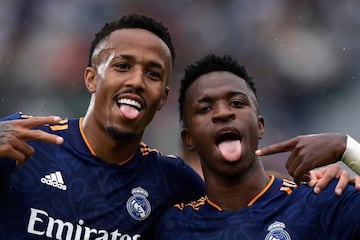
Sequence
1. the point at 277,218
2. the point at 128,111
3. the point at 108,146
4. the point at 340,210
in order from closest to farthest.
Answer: the point at 340,210, the point at 277,218, the point at 128,111, the point at 108,146

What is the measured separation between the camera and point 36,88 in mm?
7828

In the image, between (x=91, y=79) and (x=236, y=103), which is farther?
(x=91, y=79)

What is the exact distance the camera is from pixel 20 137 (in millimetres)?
2713

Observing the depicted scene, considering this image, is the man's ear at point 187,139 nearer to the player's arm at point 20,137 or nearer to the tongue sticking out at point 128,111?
the tongue sticking out at point 128,111

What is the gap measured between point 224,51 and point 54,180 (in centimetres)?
519

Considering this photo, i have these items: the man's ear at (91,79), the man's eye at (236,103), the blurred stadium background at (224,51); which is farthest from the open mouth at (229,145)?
the blurred stadium background at (224,51)

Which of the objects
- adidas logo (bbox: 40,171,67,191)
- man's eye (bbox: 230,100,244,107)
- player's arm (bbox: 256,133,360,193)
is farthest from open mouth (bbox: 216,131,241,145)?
adidas logo (bbox: 40,171,67,191)

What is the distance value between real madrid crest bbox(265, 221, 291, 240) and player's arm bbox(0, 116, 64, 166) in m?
1.01

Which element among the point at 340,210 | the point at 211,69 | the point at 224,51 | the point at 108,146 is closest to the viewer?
the point at 340,210

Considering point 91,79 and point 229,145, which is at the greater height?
point 91,79

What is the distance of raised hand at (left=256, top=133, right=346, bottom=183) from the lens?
265 cm

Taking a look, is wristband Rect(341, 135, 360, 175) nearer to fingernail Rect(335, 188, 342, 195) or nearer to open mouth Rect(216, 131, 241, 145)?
fingernail Rect(335, 188, 342, 195)

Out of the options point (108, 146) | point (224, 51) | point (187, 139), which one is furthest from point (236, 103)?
point (224, 51)

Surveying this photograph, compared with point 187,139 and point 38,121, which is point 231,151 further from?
point 38,121
